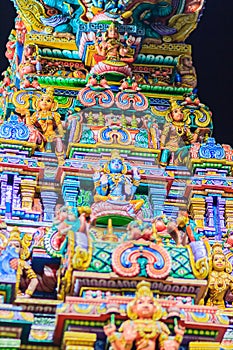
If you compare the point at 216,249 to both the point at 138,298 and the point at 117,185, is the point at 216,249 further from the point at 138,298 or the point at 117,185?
the point at 138,298

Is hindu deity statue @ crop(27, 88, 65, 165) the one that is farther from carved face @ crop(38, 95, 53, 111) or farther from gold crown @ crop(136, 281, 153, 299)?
gold crown @ crop(136, 281, 153, 299)

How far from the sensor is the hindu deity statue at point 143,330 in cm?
1006

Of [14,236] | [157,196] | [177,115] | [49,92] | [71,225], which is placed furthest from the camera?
[177,115]

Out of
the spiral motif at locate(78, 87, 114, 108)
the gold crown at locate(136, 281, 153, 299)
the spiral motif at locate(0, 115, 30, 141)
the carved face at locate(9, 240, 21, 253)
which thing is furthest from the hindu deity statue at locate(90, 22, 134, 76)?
the gold crown at locate(136, 281, 153, 299)

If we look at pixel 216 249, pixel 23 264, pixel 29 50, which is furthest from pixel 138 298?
pixel 29 50

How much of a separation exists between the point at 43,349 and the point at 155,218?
2.39 meters

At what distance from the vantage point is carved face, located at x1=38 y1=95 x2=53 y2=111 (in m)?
14.0

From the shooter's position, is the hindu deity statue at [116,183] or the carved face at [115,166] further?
the carved face at [115,166]

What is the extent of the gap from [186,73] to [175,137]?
1.37 metres

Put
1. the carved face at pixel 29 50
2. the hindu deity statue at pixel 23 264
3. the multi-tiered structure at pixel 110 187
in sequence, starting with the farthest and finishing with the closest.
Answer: the carved face at pixel 29 50
the hindu deity statue at pixel 23 264
the multi-tiered structure at pixel 110 187

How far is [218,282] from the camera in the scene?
39.8ft

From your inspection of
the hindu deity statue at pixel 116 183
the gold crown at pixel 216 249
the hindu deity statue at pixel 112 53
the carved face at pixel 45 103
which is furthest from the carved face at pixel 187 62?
the gold crown at pixel 216 249

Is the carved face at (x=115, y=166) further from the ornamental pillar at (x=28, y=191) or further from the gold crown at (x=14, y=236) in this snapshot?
the gold crown at (x=14, y=236)

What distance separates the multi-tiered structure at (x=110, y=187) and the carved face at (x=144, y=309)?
1cm
